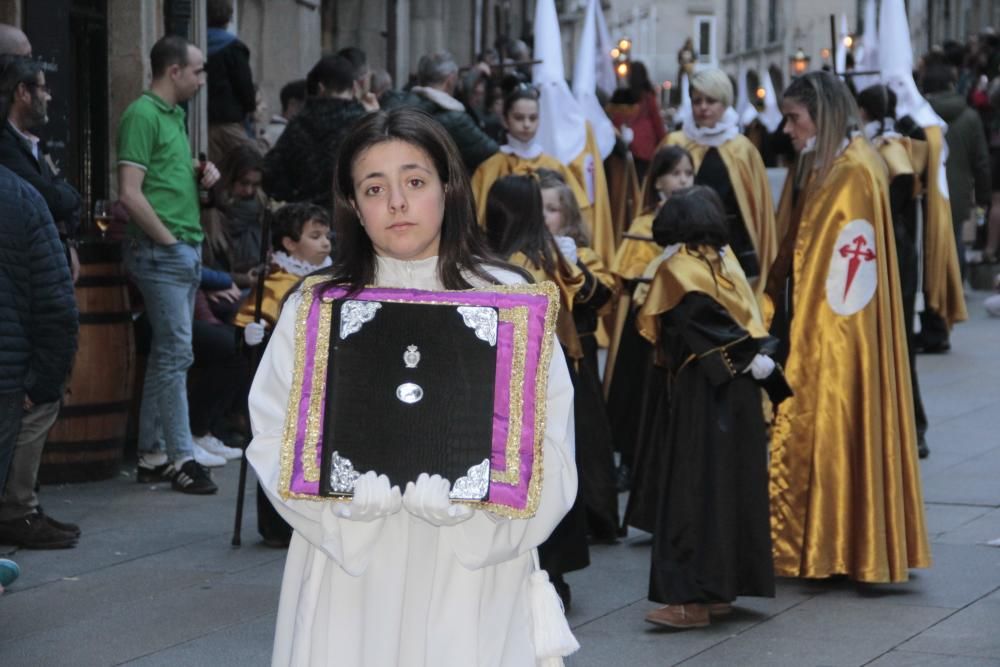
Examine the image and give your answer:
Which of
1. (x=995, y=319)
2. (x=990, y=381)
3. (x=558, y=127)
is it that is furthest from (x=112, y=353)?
(x=995, y=319)

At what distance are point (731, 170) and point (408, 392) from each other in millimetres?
6615

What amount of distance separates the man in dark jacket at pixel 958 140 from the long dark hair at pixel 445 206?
486 inches

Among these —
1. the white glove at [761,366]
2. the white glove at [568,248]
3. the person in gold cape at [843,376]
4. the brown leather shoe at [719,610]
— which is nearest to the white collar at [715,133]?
the white glove at [568,248]

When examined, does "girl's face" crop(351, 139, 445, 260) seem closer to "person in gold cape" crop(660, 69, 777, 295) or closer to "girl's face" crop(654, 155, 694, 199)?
"girl's face" crop(654, 155, 694, 199)

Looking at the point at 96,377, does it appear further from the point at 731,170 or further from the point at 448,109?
the point at 731,170

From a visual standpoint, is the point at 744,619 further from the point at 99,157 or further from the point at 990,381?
the point at 990,381

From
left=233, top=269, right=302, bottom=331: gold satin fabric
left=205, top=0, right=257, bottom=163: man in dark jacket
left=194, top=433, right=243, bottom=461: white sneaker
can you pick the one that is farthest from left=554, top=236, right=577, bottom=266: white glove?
left=205, top=0, right=257, bottom=163: man in dark jacket

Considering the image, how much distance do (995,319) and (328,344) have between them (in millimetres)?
14103

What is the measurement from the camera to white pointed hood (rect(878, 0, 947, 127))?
11.6m

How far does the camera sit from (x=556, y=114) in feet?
35.8

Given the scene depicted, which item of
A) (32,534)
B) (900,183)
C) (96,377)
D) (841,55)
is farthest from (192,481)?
(841,55)

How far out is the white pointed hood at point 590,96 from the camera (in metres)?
11.7

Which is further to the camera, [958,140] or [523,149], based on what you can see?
[958,140]

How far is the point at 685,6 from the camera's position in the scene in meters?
78.2
